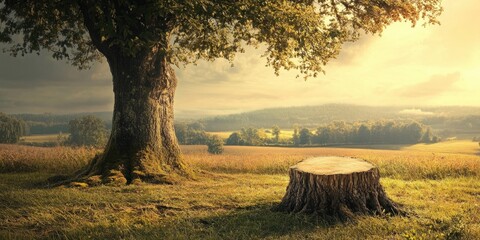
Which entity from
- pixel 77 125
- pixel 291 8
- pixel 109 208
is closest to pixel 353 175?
pixel 109 208

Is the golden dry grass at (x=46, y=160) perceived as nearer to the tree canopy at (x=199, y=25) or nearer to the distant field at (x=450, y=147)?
the tree canopy at (x=199, y=25)

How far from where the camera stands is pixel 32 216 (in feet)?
34.6

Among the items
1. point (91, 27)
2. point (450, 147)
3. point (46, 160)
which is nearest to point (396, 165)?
point (91, 27)

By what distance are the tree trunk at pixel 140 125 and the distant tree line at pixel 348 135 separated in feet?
171

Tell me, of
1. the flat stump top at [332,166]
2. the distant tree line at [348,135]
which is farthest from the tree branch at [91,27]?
the distant tree line at [348,135]

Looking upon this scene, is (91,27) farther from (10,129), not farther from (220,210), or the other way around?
(10,129)

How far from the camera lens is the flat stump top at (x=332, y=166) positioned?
10.4m

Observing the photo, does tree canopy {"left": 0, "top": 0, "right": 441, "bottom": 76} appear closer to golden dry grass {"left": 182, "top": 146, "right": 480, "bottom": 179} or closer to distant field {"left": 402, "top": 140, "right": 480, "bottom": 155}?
golden dry grass {"left": 182, "top": 146, "right": 480, "bottom": 179}

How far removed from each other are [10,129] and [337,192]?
74.6 meters

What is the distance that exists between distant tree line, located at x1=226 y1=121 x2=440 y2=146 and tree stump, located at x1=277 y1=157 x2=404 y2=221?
59858 mm

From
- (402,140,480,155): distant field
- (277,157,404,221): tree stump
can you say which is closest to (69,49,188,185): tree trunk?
(277,157,404,221): tree stump

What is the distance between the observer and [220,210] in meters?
11.5

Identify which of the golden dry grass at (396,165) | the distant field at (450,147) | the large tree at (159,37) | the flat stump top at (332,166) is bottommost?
the distant field at (450,147)

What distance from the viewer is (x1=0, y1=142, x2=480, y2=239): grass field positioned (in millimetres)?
9148
